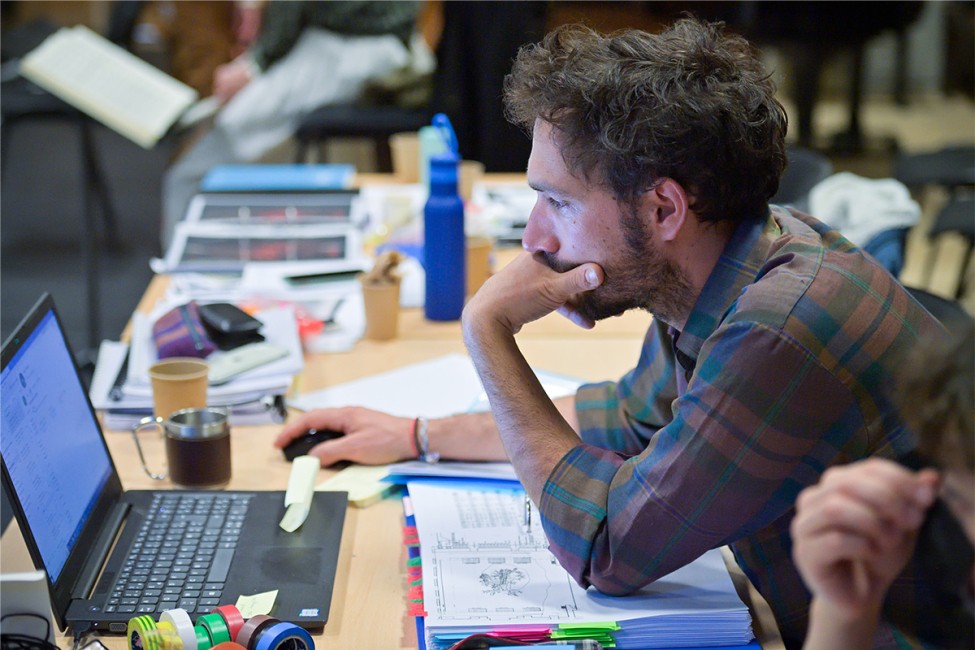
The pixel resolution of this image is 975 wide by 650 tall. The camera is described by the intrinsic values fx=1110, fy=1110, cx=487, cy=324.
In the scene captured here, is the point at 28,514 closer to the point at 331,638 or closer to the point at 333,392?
the point at 331,638

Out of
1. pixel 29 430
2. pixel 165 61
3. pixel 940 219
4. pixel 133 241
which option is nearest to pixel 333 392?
pixel 29 430

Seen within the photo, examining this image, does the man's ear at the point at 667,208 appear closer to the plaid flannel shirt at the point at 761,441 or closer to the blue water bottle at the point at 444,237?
the plaid flannel shirt at the point at 761,441

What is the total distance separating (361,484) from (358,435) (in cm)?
8

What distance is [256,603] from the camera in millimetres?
1122

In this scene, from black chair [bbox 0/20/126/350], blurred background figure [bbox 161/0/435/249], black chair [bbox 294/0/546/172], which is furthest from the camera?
blurred background figure [bbox 161/0/435/249]

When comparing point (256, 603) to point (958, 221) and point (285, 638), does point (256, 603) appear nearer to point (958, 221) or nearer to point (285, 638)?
point (285, 638)

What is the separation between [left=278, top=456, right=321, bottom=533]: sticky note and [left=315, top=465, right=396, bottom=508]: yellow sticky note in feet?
0.10

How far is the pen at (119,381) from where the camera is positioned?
63.2 inches

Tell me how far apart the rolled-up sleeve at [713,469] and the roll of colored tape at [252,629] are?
311 millimetres

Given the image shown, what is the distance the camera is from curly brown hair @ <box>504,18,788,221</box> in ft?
3.96

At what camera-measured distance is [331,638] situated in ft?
3.59

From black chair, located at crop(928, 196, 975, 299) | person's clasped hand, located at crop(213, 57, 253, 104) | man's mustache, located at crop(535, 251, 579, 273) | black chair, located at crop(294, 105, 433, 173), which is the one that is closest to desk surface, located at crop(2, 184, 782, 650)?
man's mustache, located at crop(535, 251, 579, 273)

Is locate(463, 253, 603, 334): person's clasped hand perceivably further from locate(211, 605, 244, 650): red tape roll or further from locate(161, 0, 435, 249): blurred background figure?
locate(161, 0, 435, 249): blurred background figure

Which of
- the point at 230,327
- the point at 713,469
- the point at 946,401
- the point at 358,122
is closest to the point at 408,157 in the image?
the point at 358,122
